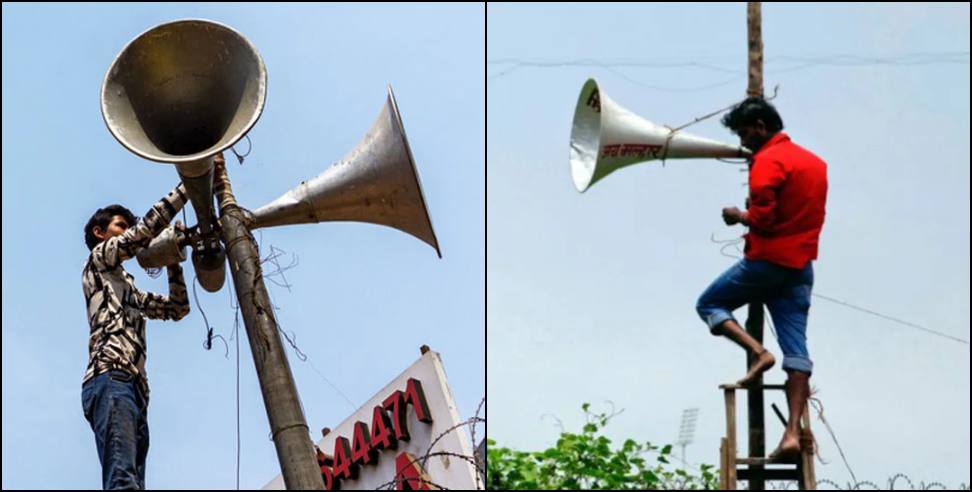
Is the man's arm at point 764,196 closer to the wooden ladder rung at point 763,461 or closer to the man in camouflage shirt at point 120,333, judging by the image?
the wooden ladder rung at point 763,461

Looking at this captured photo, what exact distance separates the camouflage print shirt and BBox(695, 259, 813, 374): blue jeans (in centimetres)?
223

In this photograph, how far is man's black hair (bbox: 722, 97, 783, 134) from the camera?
277 inches

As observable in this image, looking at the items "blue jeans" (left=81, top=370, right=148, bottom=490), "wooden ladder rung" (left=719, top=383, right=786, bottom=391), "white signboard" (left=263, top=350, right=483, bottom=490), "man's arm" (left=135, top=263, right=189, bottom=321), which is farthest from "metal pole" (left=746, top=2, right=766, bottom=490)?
"white signboard" (left=263, top=350, right=483, bottom=490)

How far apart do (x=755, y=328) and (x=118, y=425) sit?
2.73 meters

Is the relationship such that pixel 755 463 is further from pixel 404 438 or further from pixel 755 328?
pixel 404 438

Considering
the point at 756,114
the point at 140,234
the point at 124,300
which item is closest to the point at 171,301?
the point at 124,300

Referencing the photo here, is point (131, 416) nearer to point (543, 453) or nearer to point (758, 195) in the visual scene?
point (758, 195)

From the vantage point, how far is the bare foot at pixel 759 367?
→ 6.66 m

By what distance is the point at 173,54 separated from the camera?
6074 mm

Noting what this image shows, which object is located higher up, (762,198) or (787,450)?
(762,198)

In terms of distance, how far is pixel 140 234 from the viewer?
239 inches

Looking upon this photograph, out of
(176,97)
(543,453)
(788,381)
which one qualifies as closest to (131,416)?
(176,97)

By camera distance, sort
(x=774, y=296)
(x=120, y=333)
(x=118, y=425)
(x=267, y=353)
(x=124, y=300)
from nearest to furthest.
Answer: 1. (x=267, y=353)
2. (x=118, y=425)
3. (x=120, y=333)
4. (x=124, y=300)
5. (x=774, y=296)

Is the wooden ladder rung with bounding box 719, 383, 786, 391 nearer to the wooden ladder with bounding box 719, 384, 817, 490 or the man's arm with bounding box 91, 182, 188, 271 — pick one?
the wooden ladder with bounding box 719, 384, 817, 490
